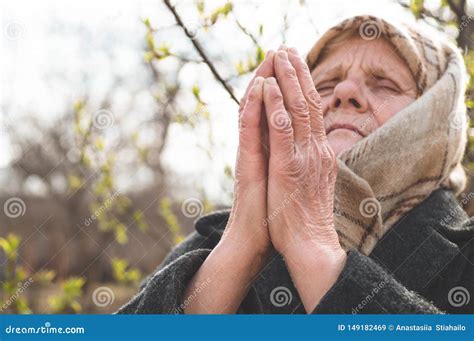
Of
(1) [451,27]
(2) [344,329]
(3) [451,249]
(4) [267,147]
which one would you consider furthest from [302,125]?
(1) [451,27]

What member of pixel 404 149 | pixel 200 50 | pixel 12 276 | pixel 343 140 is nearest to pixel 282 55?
pixel 343 140

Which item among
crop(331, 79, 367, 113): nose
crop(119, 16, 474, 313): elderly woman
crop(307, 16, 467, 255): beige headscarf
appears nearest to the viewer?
Answer: crop(119, 16, 474, 313): elderly woman

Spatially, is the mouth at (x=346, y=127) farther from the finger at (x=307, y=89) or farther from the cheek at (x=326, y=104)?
the finger at (x=307, y=89)

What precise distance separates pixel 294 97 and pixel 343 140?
0.45 meters

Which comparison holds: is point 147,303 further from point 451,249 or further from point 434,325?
point 451,249

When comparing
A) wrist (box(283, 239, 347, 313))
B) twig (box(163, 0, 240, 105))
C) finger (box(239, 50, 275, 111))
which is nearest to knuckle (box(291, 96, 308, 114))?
finger (box(239, 50, 275, 111))

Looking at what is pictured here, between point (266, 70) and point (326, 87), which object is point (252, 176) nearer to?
point (266, 70)

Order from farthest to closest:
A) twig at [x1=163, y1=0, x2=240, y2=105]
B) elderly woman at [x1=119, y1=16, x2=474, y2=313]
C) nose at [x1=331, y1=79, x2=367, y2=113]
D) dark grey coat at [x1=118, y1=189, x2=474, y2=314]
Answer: twig at [x1=163, y1=0, x2=240, y2=105]
nose at [x1=331, y1=79, x2=367, y2=113]
elderly woman at [x1=119, y1=16, x2=474, y2=313]
dark grey coat at [x1=118, y1=189, x2=474, y2=314]

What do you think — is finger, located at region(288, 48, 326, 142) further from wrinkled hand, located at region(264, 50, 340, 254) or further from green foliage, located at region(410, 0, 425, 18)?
green foliage, located at region(410, 0, 425, 18)

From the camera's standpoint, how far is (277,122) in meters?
1.37

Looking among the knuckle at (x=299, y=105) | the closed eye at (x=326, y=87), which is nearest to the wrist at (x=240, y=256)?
the knuckle at (x=299, y=105)

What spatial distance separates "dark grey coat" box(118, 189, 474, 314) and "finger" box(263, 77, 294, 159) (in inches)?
11.7

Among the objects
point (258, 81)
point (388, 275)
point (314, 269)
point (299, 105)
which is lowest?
point (388, 275)

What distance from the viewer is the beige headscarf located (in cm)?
173
